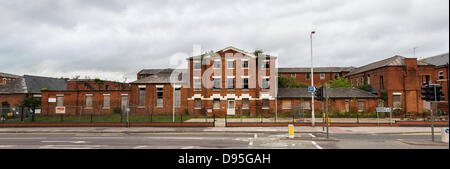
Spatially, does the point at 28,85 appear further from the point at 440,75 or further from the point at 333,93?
the point at 440,75

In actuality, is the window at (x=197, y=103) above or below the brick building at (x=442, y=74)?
below

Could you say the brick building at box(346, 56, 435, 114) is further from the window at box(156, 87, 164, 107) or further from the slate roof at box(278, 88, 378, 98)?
the window at box(156, 87, 164, 107)

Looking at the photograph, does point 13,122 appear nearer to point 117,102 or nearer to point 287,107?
point 117,102

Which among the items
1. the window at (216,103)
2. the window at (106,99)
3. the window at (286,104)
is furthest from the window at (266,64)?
the window at (106,99)

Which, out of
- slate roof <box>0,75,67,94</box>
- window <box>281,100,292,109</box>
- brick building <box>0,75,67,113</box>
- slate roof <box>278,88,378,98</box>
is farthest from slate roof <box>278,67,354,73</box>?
brick building <box>0,75,67,113</box>

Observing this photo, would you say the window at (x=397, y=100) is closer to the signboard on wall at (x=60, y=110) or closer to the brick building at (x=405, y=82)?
the brick building at (x=405, y=82)

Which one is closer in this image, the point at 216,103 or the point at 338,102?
the point at 338,102

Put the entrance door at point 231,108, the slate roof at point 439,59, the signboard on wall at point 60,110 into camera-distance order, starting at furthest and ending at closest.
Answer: the slate roof at point 439,59, the entrance door at point 231,108, the signboard on wall at point 60,110

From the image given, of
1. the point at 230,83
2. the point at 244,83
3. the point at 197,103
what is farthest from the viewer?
the point at 197,103

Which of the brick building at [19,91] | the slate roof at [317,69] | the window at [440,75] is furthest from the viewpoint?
the slate roof at [317,69]

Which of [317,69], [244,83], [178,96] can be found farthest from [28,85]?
[317,69]

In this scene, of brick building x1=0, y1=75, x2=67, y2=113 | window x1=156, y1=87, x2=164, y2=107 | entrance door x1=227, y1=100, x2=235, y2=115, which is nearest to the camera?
entrance door x1=227, y1=100, x2=235, y2=115

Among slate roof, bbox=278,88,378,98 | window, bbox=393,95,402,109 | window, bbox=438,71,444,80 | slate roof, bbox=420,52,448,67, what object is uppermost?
slate roof, bbox=420,52,448,67

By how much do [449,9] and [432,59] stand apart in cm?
5697
